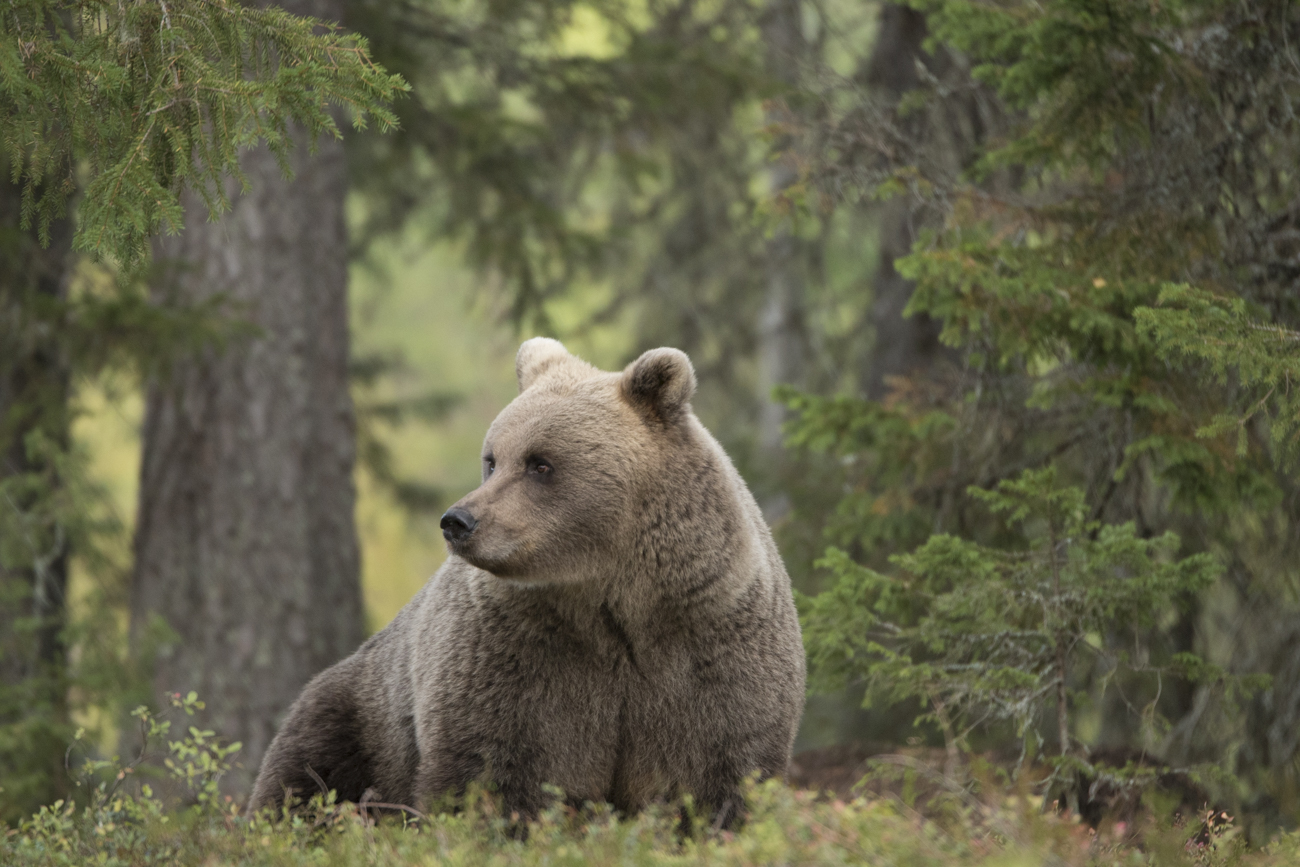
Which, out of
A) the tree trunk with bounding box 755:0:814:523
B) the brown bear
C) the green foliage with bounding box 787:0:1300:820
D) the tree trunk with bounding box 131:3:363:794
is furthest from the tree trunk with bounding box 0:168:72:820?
the tree trunk with bounding box 755:0:814:523

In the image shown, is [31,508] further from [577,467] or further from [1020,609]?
[1020,609]

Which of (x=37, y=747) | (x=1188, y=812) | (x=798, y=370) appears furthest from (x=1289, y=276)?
(x=798, y=370)

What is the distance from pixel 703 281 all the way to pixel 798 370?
1.62 m

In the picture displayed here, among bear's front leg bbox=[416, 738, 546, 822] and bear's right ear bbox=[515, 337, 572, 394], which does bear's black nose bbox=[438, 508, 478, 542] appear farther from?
bear's right ear bbox=[515, 337, 572, 394]

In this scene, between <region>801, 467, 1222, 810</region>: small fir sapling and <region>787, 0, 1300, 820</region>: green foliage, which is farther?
<region>787, 0, 1300, 820</region>: green foliage

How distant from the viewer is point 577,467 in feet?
15.4

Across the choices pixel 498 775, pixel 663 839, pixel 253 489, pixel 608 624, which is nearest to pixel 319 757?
pixel 498 775

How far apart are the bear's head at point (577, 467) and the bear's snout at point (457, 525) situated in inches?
2.8

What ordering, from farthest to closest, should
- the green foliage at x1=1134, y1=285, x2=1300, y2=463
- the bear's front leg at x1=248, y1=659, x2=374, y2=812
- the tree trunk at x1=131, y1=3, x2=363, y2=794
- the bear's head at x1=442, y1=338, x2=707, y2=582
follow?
1. the tree trunk at x1=131, y1=3, x2=363, y2=794
2. the bear's front leg at x1=248, y1=659, x2=374, y2=812
3. the green foliage at x1=1134, y1=285, x2=1300, y2=463
4. the bear's head at x1=442, y1=338, x2=707, y2=582

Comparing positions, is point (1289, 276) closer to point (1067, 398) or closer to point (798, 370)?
point (1067, 398)

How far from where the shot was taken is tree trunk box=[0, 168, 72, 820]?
7793 millimetres

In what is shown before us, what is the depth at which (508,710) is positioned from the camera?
4.59 m

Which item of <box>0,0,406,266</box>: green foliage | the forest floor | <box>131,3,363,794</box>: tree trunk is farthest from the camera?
<box>131,3,363,794</box>: tree trunk

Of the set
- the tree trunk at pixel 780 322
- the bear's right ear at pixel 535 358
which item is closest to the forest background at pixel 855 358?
the tree trunk at pixel 780 322
